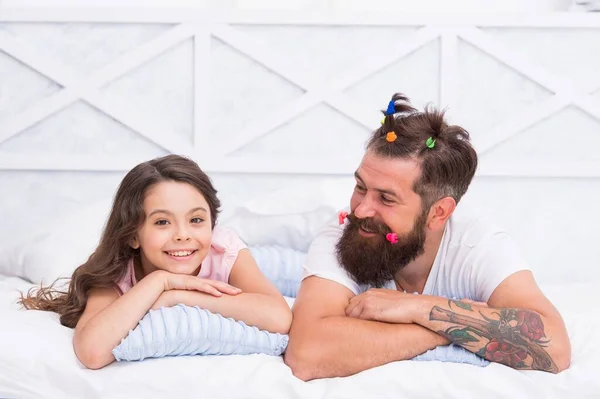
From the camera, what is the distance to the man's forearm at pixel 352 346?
1.93 metres

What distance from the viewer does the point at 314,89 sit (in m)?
3.57

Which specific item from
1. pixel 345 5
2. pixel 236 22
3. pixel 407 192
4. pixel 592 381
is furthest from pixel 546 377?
pixel 345 5

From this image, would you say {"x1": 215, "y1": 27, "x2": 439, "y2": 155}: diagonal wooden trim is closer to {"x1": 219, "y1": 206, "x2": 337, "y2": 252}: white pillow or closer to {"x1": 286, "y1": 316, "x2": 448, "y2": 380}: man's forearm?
{"x1": 219, "y1": 206, "x2": 337, "y2": 252}: white pillow

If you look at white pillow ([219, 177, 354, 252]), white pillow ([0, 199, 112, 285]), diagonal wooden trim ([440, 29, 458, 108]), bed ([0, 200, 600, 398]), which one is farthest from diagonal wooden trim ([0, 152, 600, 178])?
bed ([0, 200, 600, 398])

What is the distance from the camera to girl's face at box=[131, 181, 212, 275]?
217cm

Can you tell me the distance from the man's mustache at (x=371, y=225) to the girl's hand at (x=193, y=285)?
37 cm

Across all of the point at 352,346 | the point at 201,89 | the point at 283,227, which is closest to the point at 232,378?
the point at 352,346

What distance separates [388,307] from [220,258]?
1.90 feet

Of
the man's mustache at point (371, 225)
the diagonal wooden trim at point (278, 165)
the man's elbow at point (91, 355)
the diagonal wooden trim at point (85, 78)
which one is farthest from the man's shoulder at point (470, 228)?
the diagonal wooden trim at point (85, 78)

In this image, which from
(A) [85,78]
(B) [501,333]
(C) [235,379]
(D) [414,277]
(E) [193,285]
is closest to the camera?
(C) [235,379]

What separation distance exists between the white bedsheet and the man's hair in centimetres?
53

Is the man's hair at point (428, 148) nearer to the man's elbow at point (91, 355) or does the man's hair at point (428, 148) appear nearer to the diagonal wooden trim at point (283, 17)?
the man's elbow at point (91, 355)

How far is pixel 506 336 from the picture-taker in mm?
1943

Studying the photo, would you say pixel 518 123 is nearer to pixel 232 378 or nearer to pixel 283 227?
pixel 283 227
